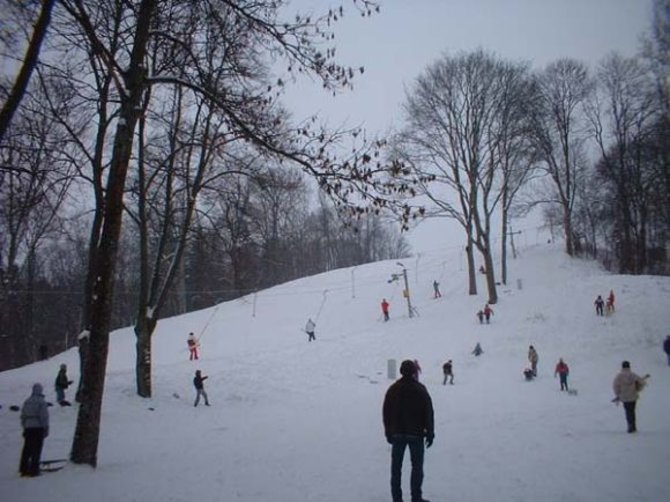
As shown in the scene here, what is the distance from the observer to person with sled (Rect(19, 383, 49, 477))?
26.4ft

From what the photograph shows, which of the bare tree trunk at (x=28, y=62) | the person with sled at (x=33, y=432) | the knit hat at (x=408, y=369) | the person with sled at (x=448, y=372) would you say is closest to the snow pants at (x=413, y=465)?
the knit hat at (x=408, y=369)

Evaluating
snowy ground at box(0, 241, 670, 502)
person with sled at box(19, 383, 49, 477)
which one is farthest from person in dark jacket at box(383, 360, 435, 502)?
person with sled at box(19, 383, 49, 477)

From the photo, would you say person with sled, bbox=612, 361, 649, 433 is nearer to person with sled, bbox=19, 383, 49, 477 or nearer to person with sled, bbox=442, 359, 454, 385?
person with sled, bbox=442, 359, 454, 385

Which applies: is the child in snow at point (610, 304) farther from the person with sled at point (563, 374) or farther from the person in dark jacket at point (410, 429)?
the person in dark jacket at point (410, 429)

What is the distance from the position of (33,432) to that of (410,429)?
687cm

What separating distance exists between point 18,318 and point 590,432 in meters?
46.1

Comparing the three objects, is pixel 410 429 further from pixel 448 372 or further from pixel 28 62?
pixel 448 372

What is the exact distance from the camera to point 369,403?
17.0 m

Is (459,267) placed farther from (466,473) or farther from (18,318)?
(18,318)

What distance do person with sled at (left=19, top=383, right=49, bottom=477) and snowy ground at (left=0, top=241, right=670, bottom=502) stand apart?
0.39m

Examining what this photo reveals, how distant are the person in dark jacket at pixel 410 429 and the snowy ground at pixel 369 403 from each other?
2.23ft

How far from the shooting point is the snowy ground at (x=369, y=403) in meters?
7.13

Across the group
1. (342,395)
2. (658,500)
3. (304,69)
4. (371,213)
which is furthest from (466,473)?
(342,395)

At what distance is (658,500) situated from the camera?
5922 millimetres
